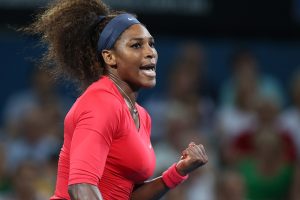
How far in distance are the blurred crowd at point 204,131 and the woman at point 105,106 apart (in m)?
2.65

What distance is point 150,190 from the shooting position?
437 cm

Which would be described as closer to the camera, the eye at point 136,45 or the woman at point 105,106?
the woman at point 105,106

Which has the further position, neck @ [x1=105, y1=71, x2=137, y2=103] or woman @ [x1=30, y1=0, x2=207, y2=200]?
neck @ [x1=105, y1=71, x2=137, y2=103]

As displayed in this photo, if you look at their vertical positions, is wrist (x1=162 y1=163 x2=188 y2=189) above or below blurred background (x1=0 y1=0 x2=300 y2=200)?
above

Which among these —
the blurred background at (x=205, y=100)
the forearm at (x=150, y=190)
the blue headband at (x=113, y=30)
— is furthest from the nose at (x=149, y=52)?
the blurred background at (x=205, y=100)

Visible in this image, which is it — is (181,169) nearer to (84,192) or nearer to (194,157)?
(194,157)

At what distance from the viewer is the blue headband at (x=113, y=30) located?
4023 mm

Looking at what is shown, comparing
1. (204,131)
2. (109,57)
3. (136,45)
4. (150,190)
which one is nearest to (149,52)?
(136,45)

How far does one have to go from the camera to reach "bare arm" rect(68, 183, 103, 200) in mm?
3623

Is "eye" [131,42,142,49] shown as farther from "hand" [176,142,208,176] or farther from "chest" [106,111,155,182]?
"hand" [176,142,208,176]

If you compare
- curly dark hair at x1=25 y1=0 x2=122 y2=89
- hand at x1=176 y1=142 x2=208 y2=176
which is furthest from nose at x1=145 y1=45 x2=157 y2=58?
hand at x1=176 y1=142 x2=208 y2=176

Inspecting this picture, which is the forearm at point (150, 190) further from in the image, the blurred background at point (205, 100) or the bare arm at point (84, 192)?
the blurred background at point (205, 100)

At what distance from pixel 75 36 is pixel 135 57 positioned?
362 millimetres

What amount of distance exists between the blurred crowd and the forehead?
2854 millimetres
